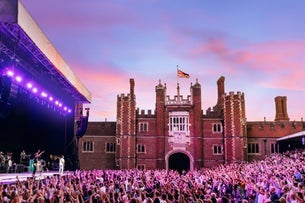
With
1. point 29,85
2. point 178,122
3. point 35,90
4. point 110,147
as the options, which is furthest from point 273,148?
point 29,85

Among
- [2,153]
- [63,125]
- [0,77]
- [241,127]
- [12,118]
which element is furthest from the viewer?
[241,127]

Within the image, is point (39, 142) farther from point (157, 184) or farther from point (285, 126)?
point (285, 126)

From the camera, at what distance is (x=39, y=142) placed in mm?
25125

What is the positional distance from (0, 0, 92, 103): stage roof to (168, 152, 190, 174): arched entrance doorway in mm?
24429

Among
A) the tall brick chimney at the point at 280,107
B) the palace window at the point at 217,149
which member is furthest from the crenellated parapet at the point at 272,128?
the tall brick chimney at the point at 280,107

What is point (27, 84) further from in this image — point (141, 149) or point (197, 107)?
point (197, 107)

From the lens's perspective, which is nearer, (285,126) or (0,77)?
(0,77)

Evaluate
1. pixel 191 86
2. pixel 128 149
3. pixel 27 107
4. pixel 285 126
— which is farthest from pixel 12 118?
pixel 285 126

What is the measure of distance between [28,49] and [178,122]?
2995cm

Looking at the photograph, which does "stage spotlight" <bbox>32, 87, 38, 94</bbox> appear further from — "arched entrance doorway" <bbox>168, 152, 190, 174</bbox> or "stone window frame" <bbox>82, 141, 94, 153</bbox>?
"arched entrance doorway" <bbox>168, 152, 190, 174</bbox>

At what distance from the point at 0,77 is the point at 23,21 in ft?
10.2

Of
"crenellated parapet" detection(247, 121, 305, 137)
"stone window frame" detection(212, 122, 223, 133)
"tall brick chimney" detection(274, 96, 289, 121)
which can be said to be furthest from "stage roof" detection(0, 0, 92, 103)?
"tall brick chimney" detection(274, 96, 289, 121)

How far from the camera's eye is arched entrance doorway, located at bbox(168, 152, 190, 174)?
4469cm

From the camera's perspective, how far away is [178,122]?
1735 inches
